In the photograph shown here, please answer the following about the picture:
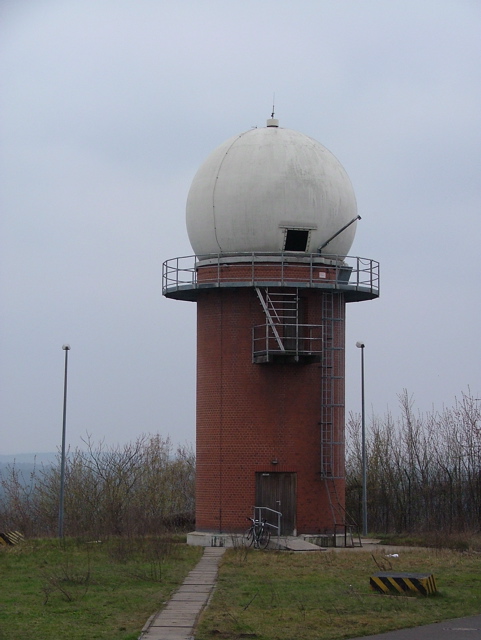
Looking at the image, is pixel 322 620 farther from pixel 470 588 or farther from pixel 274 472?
pixel 274 472

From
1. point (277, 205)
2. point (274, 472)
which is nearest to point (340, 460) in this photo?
point (274, 472)

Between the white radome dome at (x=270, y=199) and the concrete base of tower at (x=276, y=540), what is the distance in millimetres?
8770

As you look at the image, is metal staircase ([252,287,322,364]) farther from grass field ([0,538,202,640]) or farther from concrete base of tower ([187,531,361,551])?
grass field ([0,538,202,640])

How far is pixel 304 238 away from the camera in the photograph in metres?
34.4

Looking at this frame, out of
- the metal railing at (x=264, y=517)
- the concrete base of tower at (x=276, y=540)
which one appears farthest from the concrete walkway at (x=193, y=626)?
the metal railing at (x=264, y=517)

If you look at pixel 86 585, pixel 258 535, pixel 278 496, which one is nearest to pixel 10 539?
pixel 258 535

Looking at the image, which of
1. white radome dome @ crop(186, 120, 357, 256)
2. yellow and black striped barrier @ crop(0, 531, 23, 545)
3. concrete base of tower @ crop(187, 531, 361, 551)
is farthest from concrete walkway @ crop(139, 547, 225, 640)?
white radome dome @ crop(186, 120, 357, 256)

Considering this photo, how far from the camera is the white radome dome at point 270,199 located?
3403cm

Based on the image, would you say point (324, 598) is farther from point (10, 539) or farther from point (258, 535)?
point (10, 539)

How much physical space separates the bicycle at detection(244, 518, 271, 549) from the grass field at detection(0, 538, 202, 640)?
5.36 ft

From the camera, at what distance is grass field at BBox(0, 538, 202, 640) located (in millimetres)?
17172

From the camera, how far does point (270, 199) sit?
33.9 m

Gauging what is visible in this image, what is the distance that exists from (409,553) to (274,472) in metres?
5.60

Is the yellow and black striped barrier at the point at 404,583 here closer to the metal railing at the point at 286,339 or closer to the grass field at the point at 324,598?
the grass field at the point at 324,598
